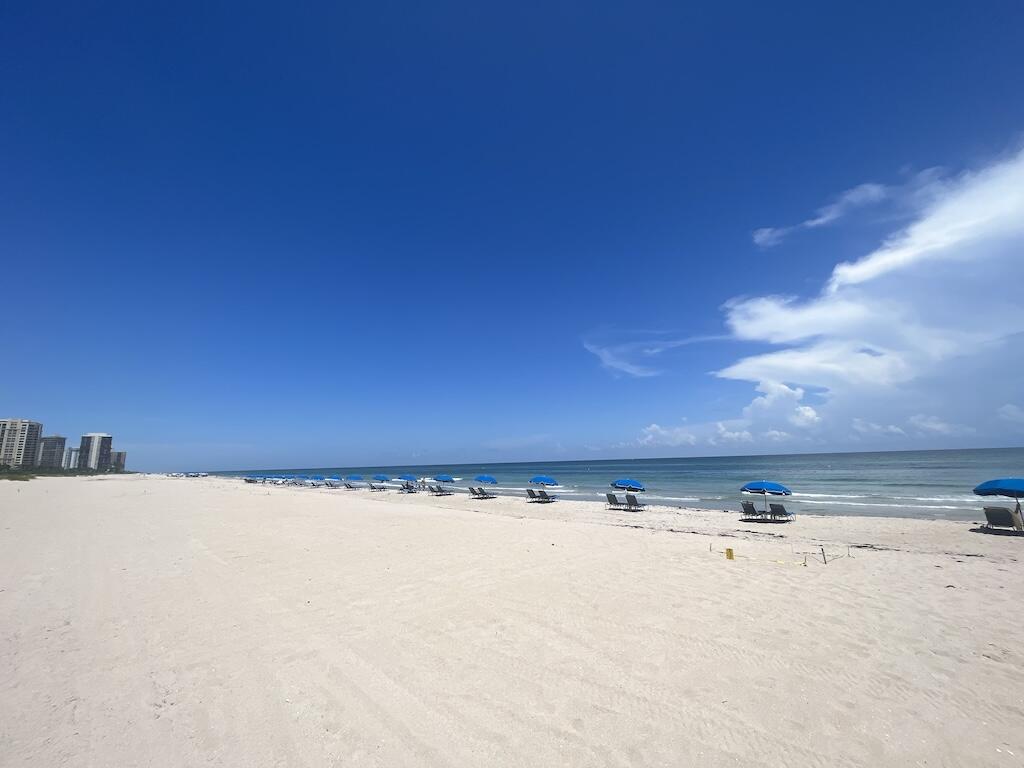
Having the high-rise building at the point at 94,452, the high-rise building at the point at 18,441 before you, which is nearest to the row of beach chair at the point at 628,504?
the high-rise building at the point at 18,441

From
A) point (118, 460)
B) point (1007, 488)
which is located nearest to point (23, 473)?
point (118, 460)

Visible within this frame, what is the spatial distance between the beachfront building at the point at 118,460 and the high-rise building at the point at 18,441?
34662mm

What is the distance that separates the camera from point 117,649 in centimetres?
490

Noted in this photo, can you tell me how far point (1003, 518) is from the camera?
48.9ft

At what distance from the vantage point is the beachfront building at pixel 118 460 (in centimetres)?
13151

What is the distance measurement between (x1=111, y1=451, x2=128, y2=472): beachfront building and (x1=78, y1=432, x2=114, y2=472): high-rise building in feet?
13.6

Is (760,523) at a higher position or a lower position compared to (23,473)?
lower

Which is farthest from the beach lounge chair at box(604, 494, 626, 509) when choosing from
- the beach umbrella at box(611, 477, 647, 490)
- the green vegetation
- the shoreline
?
the green vegetation

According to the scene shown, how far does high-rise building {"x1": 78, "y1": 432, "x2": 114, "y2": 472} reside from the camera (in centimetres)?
12212

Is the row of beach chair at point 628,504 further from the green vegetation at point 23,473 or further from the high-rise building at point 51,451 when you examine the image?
the high-rise building at point 51,451

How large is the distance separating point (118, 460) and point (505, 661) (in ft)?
601

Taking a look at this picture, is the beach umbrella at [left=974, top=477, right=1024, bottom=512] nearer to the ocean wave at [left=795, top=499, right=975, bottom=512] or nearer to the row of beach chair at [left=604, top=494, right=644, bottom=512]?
the ocean wave at [left=795, top=499, right=975, bottom=512]

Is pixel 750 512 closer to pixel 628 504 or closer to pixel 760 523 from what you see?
pixel 760 523

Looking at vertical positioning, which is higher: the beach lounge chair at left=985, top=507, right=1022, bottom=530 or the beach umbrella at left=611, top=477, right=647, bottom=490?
the beach umbrella at left=611, top=477, right=647, bottom=490
